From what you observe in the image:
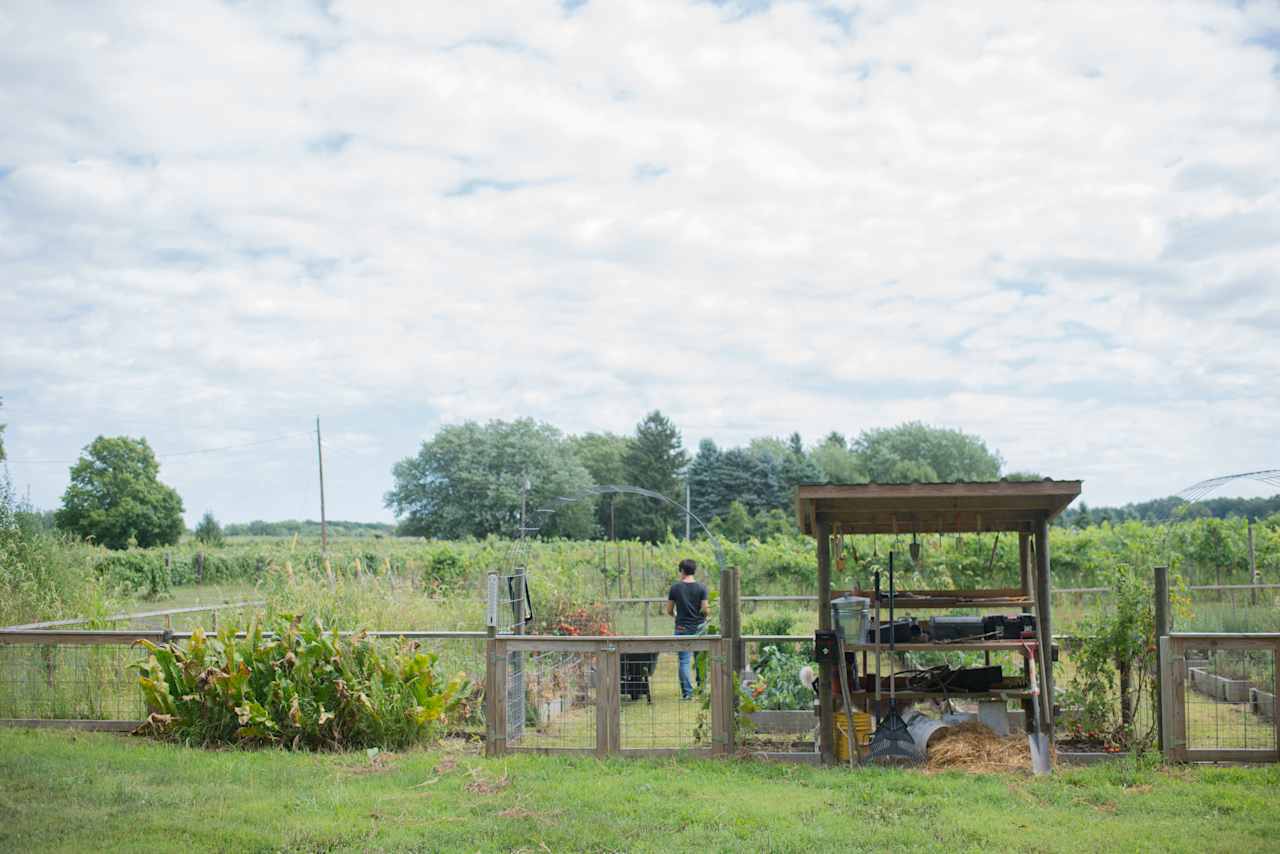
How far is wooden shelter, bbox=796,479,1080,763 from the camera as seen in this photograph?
8.27m

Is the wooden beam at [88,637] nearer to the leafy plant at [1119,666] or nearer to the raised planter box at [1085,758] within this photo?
the raised planter box at [1085,758]

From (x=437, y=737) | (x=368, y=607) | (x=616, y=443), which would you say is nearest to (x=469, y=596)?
(x=368, y=607)

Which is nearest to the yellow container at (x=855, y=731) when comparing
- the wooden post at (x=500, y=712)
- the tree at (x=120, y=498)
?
the wooden post at (x=500, y=712)

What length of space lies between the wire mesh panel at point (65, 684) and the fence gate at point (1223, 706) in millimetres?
8255

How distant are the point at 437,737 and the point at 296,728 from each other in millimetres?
1152

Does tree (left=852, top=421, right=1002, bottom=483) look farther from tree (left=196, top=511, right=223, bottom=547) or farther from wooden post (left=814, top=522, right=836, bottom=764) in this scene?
wooden post (left=814, top=522, right=836, bottom=764)

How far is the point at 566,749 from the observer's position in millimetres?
8812

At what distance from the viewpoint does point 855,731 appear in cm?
866

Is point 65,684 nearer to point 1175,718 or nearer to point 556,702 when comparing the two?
point 556,702

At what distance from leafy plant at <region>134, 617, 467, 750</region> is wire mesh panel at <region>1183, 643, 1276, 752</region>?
592 centimetres

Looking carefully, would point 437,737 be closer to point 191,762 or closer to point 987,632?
point 191,762

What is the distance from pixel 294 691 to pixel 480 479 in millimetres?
60450

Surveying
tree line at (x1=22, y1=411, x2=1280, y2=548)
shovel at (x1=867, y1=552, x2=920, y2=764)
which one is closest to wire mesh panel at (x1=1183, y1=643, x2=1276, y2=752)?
shovel at (x1=867, y1=552, x2=920, y2=764)

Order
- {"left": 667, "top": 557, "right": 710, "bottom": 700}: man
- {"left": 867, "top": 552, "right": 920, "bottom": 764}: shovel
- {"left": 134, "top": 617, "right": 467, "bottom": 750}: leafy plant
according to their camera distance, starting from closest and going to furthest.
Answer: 1. {"left": 867, "top": 552, "right": 920, "bottom": 764}: shovel
2. {"left": 134, "top": 617, "right": 467, "bottom": 750}: leafy plant
3. {"left": 667, "top": 557, "right": 710, "bottom": 700}: man
